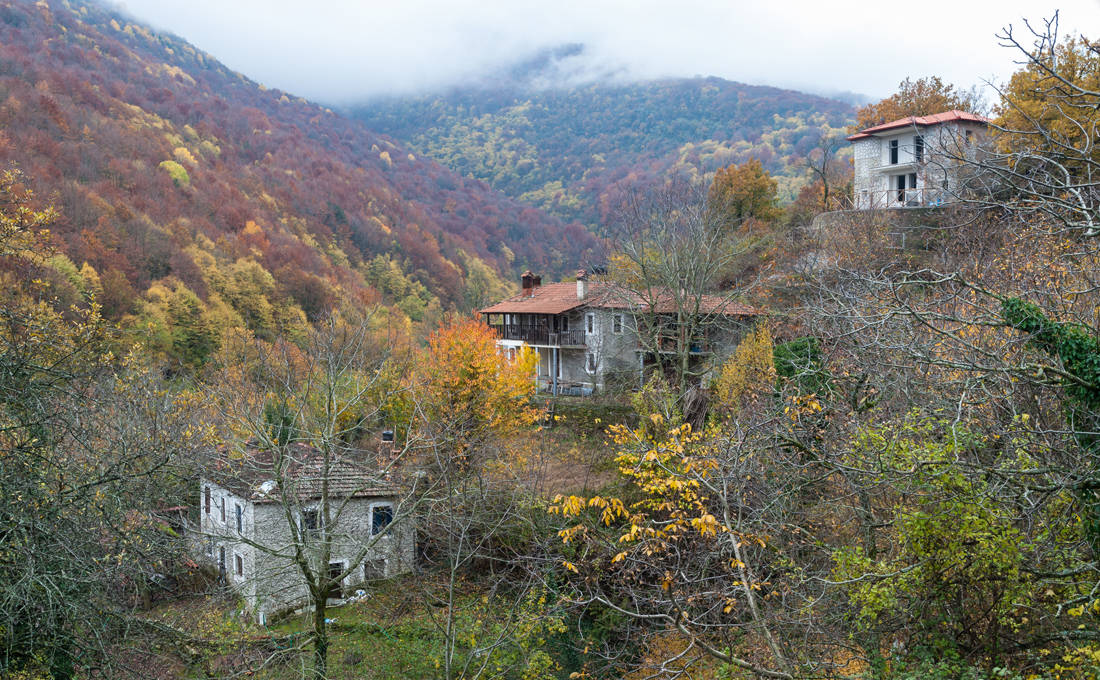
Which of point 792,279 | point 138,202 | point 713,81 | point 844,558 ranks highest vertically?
point 713,81

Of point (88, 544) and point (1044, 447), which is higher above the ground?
point (1044, 447)

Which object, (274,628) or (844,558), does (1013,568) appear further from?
(274,628)

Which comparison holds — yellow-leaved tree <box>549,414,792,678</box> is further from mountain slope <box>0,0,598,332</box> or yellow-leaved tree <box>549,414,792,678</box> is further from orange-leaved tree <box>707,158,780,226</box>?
mountain slope <box>0,0,598,332</box>

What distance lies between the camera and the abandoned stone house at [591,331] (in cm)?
2803

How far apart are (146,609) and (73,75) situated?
88216 millimetres

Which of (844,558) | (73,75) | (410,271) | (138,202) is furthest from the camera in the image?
(410,271)

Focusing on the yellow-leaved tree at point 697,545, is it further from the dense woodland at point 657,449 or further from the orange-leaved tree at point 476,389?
the orange-leaved tree at point 476,389

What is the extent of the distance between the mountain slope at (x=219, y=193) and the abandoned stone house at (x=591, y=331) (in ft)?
13.3

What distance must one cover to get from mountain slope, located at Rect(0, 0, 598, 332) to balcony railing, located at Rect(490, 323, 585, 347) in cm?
492

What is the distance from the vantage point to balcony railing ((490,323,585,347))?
119 ft

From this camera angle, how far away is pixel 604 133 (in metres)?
142

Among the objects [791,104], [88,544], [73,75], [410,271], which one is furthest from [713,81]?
[88,544]

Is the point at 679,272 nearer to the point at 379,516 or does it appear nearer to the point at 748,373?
the point at 748,373

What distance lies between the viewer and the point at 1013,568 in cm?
743
